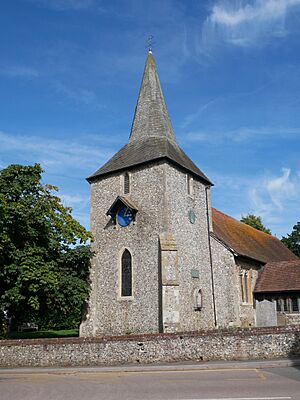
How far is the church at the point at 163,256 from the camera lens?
21.4 metres

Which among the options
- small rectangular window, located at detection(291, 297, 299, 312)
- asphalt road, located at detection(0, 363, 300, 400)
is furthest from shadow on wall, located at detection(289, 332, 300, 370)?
small rectangular window, located at detection(291, 297, 299, 312)

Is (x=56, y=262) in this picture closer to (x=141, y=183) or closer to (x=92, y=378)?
(x=141, y=183)

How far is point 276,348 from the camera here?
14219 millimetres

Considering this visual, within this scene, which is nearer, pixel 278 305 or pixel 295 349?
pixel 295 349

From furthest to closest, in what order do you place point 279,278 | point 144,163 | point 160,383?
point 279,278
point 144,163
point 160,383

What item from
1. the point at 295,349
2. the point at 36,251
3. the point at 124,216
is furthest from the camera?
the point at 124,216

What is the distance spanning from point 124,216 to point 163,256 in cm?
377

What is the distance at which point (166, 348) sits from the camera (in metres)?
→ 15.0

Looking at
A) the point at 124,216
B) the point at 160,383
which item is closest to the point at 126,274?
the point at 124,216

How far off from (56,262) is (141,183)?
20.5 ft

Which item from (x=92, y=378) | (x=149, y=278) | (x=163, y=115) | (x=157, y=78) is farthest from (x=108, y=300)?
(x=157, y=78)

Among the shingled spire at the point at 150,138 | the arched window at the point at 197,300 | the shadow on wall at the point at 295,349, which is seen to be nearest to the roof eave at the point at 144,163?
the shingled spire at the point at 150,138

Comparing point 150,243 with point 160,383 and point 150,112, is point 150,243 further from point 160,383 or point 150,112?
point 160,383

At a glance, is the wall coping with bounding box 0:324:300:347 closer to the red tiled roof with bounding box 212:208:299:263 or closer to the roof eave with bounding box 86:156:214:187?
the roof eave with bounding box 86:156:214:187
